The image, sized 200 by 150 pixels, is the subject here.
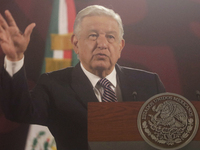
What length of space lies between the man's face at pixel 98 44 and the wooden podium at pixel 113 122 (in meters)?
0.91

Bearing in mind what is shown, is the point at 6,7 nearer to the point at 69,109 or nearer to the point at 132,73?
the point at 69,109

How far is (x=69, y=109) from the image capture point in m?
3.50

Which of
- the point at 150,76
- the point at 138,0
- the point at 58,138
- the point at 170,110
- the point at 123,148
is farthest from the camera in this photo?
the point at 138,0

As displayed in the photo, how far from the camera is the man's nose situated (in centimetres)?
373

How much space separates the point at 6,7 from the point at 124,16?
1.65m

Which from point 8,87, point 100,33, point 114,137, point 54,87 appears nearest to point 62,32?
point 100,33

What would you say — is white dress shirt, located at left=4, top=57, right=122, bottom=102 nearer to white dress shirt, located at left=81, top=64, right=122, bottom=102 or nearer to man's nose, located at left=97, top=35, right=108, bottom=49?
white dress shirt, located at left=81, top=64, right=122, bottom=102

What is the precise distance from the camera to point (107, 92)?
3623mm

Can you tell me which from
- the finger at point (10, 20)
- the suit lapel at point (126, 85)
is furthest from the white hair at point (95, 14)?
the finger at point (10, 20)

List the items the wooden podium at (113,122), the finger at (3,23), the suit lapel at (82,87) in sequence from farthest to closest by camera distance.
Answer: the finger at (3,23) → the suit lapel at (82,87) → the wooden podium at (113,122)

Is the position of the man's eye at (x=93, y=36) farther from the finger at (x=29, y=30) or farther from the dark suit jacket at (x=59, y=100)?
Result: the finger at (x=29, y=30)

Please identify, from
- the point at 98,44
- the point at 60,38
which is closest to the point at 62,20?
the point at 60,38

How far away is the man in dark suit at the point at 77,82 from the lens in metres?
3.45

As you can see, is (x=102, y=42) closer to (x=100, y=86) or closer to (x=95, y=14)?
(x=95, y=14)
